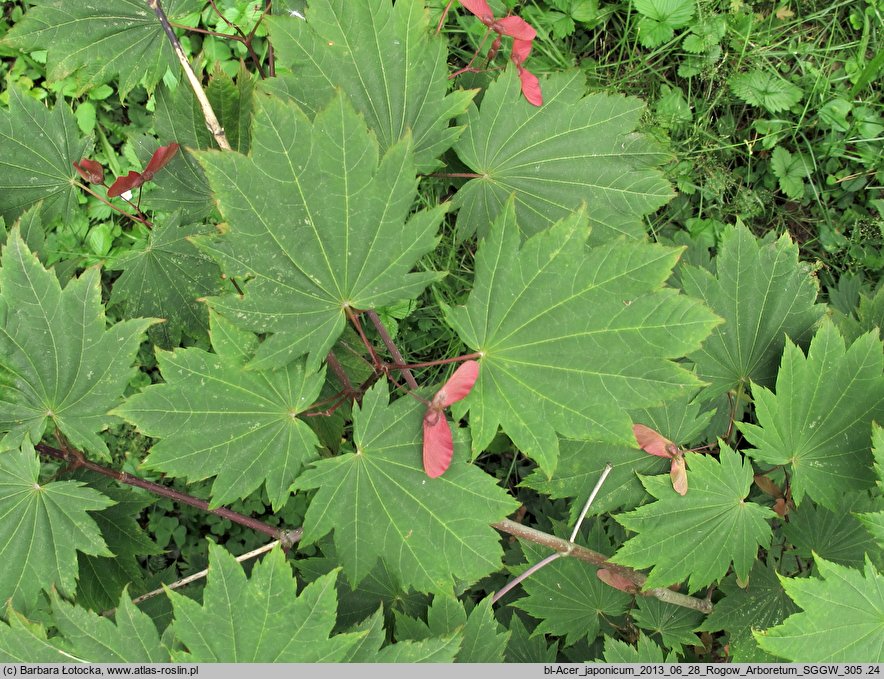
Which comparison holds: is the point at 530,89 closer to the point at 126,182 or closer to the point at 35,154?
the point at 126,182

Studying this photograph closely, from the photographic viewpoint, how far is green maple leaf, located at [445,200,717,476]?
1.58 meters

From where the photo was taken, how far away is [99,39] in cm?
200

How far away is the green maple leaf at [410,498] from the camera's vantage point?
168 centimetres

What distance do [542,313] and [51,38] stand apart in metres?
1.60

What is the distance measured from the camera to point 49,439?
240 centimetres

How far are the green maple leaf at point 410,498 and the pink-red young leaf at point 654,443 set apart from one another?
0.49m

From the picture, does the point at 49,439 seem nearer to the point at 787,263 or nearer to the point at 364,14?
the point at 364,14

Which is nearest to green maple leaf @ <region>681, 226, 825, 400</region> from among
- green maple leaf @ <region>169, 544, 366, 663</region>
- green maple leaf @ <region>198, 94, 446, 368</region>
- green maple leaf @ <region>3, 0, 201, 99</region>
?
green maple leaf @ <region>198, 94, 446, 368</region>

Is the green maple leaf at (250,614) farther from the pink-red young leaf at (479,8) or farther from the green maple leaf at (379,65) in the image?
the pink-red young leaf at (479,8)

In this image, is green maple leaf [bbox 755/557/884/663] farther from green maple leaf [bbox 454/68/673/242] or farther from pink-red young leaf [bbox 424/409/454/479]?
green maple leaf [bbox 454/68/673/242]

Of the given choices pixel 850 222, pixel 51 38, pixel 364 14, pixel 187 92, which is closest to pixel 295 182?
pixel 364 14

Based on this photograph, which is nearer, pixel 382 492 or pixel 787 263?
pixel 382 492

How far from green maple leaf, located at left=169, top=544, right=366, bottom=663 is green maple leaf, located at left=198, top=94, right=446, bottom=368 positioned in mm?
488

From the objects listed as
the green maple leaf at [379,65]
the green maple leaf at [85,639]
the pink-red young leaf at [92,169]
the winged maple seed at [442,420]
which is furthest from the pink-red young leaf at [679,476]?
the pink-red young leaf at [92,169]
